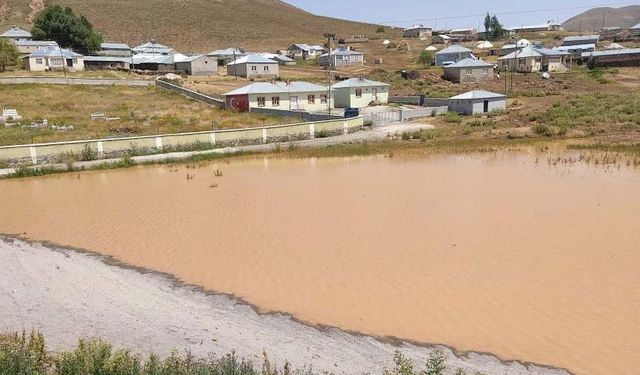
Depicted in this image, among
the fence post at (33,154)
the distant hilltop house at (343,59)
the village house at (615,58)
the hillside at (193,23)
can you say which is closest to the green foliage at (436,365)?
the fence post at (33,154)

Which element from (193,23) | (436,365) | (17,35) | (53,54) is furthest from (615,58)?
(193,23)

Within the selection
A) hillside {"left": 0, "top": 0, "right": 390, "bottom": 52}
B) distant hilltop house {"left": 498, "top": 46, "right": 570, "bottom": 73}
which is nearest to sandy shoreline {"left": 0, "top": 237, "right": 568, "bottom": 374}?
distant hilltop house {"left": 498, "top": 46, "right": 570, "bottom": 73}

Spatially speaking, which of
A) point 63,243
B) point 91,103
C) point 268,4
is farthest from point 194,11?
point 63,243

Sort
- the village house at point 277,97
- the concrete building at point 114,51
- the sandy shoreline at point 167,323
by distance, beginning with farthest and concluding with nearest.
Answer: the concrete building at point 114,51 → the village house at point 277,97 → the sandy shoreline at point 167,323

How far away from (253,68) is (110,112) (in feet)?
107

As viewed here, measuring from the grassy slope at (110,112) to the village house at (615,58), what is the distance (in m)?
58.7

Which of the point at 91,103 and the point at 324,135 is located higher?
the point at 91,103

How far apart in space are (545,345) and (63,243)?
1188cm

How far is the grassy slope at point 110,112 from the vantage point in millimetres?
34625

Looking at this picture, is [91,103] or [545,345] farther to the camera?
[91,103]

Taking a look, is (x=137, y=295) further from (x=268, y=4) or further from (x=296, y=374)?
(x=268, y=4)

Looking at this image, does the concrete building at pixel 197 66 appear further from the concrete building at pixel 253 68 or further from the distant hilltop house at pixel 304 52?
the distant hilltop house at pixel 304 52

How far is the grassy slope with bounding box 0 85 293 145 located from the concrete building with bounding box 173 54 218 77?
17.1 meters

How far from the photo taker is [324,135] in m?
34.6
